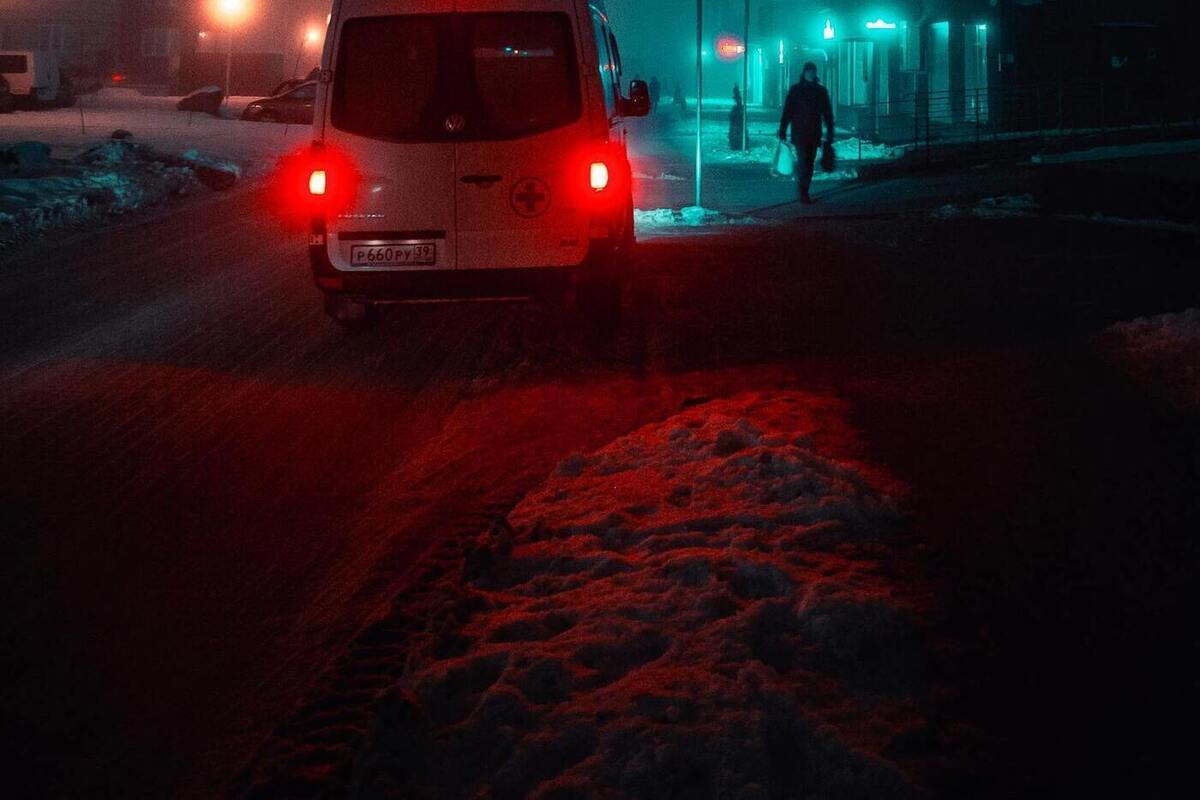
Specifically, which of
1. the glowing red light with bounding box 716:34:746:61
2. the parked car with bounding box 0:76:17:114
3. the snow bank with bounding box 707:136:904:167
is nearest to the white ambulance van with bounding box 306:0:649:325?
the snow bank with bounding box 707:136:904:167

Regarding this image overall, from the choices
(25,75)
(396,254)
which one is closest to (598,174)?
(396,254)

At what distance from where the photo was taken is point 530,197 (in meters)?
9.45

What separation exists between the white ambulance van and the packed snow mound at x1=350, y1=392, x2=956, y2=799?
3456mm

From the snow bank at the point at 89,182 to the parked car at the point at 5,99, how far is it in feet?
63.1

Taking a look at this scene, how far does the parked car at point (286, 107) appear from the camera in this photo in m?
36.8

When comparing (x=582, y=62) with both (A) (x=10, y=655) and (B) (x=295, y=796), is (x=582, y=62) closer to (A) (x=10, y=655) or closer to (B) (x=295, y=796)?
(A) (x=10, y=655)

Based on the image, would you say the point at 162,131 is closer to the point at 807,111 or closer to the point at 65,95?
the point at 65,95

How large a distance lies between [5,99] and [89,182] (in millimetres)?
24409

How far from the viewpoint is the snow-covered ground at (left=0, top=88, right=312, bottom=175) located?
Result: 2748 centimetres

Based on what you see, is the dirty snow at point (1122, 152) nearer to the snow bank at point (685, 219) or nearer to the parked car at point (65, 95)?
the snow bank at point (685, 219)

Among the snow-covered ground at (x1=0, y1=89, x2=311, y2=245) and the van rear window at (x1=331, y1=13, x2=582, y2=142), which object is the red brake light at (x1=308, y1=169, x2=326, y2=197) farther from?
the snow-covered ground at (x1=0, y1=89, x2=311, y2=245)

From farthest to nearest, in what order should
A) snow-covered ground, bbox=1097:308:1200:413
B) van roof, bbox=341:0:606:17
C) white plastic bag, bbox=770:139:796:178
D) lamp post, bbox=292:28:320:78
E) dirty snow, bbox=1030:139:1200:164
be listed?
lamp post, bbox=292:28:320:78 < dirty snow, bbox=1030:139:1200:164 < white plastic bag, bbox=770:139:796:178 < van roof, bbox=341:0:606:17 < snow-covered ground, bbox=1097:308:1200:413

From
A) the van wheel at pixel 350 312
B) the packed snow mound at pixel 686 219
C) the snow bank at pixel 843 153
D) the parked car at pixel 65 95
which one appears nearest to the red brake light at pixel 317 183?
the van wheel at pixel 350 312

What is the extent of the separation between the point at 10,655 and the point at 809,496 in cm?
316
